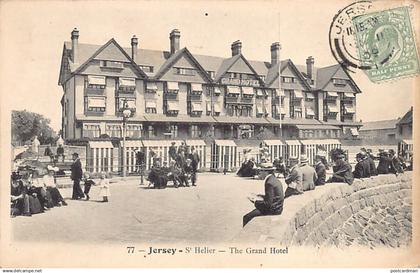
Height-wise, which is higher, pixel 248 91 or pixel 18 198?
pixel 248 91

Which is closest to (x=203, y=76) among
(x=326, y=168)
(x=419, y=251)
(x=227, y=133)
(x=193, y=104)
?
(x=193, y=104)

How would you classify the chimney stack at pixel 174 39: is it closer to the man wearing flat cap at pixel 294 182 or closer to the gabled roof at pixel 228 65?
the gabled roof at pixel 228 65

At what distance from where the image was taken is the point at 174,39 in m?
7.65

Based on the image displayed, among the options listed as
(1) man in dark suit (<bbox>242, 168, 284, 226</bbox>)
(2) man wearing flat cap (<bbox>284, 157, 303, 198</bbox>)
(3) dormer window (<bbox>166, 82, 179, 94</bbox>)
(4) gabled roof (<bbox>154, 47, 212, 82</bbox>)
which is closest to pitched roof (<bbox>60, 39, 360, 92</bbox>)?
(4) gabled roof (<bbox>154, 47, 212, 82</bbox>)

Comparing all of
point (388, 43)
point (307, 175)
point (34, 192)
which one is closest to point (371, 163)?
point (307, 175)

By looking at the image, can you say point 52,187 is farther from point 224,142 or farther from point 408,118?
point 408,118

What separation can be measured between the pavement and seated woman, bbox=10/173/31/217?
120 millimetres

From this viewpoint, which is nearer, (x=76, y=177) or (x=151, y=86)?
(x=76, y=177)

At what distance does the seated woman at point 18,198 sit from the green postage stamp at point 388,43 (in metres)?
6.57

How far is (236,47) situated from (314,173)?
283cm

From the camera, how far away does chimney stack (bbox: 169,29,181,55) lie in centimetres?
758

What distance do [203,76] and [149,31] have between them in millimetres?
1405

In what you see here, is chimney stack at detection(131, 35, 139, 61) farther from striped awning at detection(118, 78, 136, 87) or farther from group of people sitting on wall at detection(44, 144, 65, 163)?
group of people sitting on wall at detection(44, 144, 65, 163)

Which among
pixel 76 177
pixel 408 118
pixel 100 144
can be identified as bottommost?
pixel 76 177
